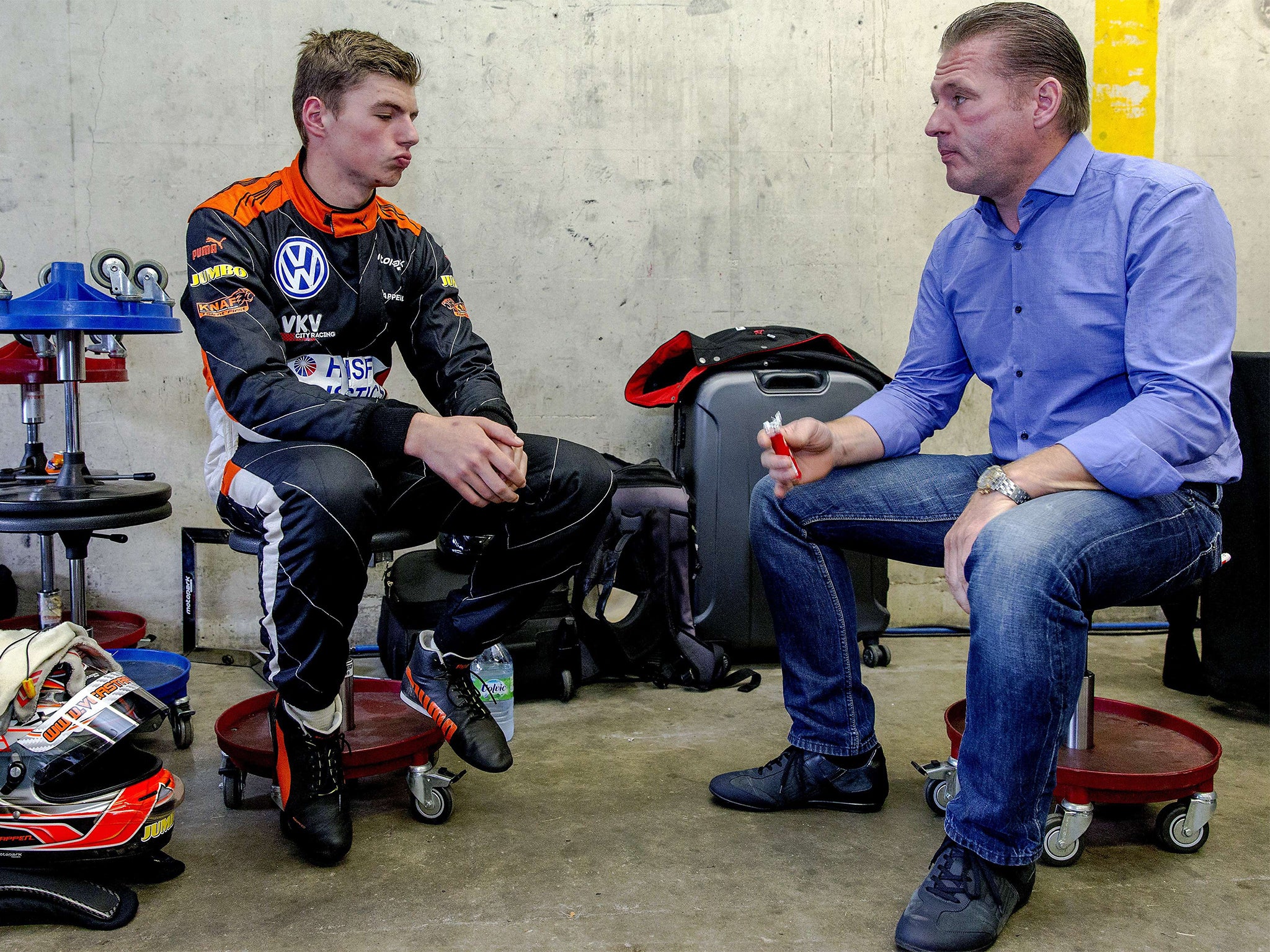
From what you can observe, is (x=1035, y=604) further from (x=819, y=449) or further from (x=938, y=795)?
(x=938, y=795)

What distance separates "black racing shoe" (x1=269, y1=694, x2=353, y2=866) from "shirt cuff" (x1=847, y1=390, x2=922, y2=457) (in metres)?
1.06

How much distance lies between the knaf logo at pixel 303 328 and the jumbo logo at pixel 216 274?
137 millimetres

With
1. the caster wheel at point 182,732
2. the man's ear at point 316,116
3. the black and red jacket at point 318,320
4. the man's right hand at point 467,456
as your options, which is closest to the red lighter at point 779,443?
the man's right hand at point 467,456

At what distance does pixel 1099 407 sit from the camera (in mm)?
1632

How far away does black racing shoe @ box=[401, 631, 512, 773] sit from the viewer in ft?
5.96

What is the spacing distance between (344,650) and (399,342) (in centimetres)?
74

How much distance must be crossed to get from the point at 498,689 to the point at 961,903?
46.4 inches

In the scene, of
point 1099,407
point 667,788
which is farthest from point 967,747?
point 667,788

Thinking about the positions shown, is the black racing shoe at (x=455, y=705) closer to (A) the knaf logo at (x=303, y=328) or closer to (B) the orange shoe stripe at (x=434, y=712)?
(B) the orange shoe stripe at (x=434, y=712)

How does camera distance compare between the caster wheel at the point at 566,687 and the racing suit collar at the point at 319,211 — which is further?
the caster wheel at the point at 566,687

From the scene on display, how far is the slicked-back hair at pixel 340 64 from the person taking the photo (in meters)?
1.94

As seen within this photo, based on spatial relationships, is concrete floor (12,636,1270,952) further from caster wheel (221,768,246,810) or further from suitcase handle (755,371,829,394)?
suitcase handle (755,371,829,394)

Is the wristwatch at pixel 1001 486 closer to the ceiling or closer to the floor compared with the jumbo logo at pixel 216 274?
closer to the floor

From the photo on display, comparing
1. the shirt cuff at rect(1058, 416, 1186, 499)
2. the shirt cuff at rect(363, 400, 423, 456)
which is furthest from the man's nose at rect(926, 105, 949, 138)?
the shirt cuff at rect(363, 400, 423, 456)
